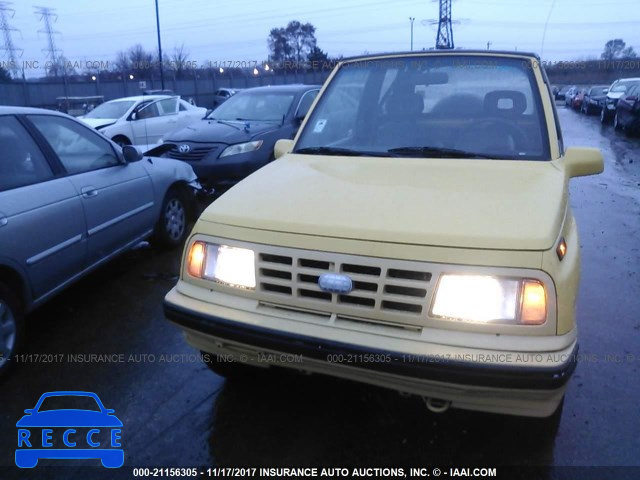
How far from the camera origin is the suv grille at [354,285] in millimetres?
2100

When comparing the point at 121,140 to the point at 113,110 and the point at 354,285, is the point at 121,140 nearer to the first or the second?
the point at 113,110

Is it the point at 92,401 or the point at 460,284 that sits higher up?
the point at 460,284

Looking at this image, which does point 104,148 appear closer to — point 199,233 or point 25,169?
point 25,169

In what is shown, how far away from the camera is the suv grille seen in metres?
2.10

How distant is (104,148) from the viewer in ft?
14.8

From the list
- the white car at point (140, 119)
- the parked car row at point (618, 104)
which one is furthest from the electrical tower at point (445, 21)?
the white car at point (140, 119)

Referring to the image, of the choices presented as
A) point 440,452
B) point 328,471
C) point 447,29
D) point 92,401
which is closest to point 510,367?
point 440,452

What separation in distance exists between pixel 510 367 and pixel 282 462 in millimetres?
1212

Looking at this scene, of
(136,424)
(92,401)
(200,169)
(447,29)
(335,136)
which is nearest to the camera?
(136,424)

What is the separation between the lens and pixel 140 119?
39.9ft

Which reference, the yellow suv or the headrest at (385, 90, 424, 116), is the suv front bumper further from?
the headrest at (385, 90, 424, 116)

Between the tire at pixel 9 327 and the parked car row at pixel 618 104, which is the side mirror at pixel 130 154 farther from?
the parked car row at pixel 618 104

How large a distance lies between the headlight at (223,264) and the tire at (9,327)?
140 cm

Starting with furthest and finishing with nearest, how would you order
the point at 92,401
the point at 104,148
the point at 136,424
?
the point at 104,148 → the point at 92,401 → the point at 136,424
